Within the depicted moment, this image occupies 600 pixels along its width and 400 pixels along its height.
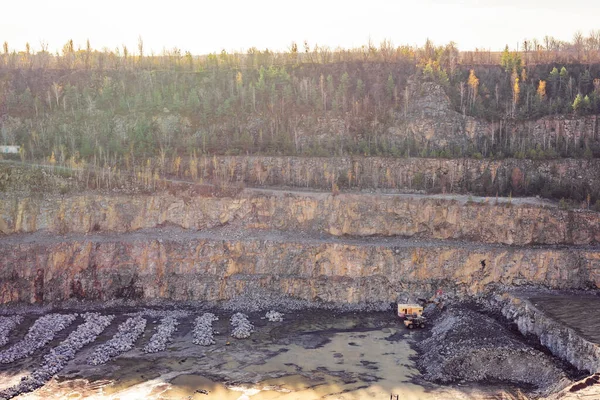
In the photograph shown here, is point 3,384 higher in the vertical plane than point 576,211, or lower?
lower

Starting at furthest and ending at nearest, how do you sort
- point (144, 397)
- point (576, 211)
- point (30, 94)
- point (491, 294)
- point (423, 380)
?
point (30, 94) → point (576, 211) → point (491, 294) → point (423, 380) → point (144, 397)

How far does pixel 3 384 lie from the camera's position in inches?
1310

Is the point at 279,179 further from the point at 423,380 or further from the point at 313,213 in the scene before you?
the point at 423,380

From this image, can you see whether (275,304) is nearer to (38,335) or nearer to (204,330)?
(204,330)

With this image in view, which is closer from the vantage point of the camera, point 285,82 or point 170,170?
point 170,170

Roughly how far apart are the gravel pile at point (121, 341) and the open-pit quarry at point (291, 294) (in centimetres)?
16

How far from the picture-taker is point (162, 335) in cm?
4069

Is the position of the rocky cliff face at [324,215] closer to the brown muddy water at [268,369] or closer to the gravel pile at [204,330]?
the gravel pile at [204,330]

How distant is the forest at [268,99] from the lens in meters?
64.1

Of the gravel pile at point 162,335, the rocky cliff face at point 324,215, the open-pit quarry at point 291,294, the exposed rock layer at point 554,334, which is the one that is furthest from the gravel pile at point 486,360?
the gravel pile at point 162,335

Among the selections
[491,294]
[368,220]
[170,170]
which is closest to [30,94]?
[170,170]

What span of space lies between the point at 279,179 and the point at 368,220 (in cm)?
1319

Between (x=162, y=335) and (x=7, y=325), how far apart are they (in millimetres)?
11503

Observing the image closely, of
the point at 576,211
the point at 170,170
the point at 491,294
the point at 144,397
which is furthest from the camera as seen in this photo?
A: the point at 170,170
